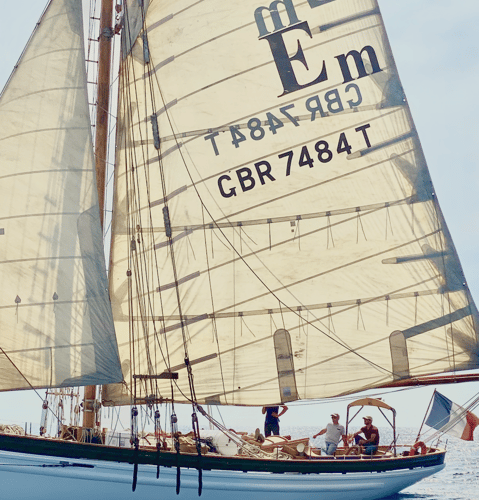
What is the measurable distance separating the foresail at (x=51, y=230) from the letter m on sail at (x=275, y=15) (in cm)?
535

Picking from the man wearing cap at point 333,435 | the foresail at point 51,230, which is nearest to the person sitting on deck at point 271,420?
the man wearing cap at point 333,435

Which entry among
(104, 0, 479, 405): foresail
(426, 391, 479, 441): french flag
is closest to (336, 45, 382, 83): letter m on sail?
(104, 0, 479, 405): foresail

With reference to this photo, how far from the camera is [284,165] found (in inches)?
865

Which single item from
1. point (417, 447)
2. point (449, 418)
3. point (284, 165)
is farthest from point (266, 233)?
point (417, 447)

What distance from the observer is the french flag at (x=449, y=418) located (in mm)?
21609

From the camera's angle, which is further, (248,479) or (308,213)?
(308,213)

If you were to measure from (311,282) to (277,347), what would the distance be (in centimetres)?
191

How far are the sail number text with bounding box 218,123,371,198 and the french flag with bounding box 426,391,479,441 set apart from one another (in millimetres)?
6932

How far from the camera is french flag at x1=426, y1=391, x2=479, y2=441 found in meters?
21.6

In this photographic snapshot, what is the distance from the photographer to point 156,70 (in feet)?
73.2

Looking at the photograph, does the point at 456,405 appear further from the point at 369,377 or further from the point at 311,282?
the point at 311,282

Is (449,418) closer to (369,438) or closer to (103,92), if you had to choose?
(369,438)

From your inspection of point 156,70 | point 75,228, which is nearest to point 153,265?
point 75,228

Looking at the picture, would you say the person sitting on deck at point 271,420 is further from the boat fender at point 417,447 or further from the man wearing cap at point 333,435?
the boat fender at point 417,447
